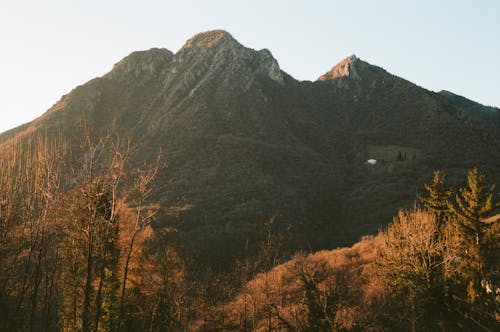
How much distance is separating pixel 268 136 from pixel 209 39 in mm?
70417

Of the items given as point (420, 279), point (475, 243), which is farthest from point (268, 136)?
point (420, 279)

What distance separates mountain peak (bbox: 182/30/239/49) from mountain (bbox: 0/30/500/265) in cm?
99

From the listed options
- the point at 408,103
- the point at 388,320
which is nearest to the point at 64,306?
the point at 388,320

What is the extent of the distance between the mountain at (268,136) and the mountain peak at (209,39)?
99 centimetres

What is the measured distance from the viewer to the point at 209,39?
164 metres

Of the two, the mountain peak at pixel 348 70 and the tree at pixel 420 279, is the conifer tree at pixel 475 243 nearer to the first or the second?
the tree at pixel 420 279

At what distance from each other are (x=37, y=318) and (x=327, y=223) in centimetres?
5880

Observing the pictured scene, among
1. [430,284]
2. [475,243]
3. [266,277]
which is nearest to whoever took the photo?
[430,284]

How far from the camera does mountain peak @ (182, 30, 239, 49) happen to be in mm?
155625

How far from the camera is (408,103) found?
152 meters

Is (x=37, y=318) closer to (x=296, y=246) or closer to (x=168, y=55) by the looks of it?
(x=296, y=246)

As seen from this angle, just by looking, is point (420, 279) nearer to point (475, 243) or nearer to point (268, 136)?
point (475, 243)

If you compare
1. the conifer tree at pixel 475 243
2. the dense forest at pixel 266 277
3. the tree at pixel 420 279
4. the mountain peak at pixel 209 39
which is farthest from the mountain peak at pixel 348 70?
the tree at pixel 420 279

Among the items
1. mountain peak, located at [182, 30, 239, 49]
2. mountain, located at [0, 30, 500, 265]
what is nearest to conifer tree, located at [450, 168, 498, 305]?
mountain, located at [0, 30, 500, 265]
